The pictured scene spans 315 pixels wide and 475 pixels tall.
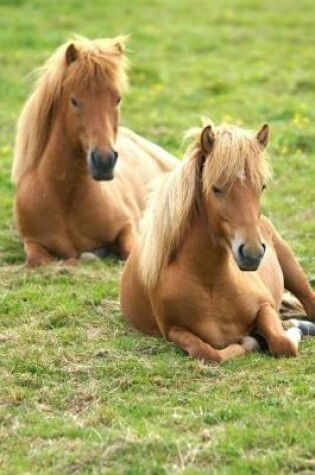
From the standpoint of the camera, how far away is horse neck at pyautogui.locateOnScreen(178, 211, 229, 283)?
6.41 m

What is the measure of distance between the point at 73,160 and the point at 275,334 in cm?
276

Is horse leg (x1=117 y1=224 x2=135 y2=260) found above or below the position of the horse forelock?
below

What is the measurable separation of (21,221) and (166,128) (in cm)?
423

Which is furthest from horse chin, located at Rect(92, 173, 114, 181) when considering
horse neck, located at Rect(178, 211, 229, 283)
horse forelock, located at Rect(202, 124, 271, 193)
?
horse forelock, located at Rect(202, 124, 271, 193)

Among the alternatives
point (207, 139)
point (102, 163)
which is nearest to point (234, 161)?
point (207, 139)

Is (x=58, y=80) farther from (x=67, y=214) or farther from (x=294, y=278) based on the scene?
(x=294, y=278)

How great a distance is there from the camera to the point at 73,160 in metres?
8.62

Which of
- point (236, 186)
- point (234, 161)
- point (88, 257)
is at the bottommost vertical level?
point (88, 257)

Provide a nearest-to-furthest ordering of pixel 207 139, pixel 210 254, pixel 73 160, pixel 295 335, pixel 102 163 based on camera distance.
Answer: pixel 207 139 → pixel 210 254 → pixel 295 335 → pixel 102 163 → pixel 73 160

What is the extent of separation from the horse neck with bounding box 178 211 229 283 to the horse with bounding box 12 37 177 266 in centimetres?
179

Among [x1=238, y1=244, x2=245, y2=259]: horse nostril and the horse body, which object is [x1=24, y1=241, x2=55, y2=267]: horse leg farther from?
[x1=238, y1=244, x2=245, y2=259]: horse nostril

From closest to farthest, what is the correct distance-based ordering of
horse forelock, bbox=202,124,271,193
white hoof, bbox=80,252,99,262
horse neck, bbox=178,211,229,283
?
horse forelock, bbox=202,124,271,193 → horse neck, bbox=178,211,229,283 → white hoof, bbox=80,252,99,262

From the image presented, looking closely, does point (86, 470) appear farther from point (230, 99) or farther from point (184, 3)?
point (184, 3)

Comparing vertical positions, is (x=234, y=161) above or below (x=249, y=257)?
above
